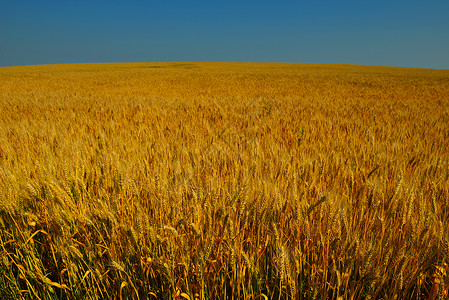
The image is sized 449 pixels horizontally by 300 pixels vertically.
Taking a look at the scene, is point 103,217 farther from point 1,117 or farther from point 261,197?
point 1,117

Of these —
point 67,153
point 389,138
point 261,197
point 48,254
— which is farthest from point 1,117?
point 389,138

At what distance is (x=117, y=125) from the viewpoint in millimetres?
3441

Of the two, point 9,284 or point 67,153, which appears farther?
point 67,153

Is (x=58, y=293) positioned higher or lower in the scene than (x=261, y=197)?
lower

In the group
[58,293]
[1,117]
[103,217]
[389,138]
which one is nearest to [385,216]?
[103,217]

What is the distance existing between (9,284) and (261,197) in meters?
1.10

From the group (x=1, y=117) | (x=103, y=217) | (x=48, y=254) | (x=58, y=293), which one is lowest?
(x=58, y=293)

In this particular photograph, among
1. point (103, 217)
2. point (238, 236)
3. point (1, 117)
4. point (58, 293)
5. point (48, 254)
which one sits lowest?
point (58, 293)

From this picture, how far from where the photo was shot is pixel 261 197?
1.20m

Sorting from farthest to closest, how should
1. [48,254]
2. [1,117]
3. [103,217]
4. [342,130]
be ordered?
[1,117] < [342,130] < [48,254] < [103,217]

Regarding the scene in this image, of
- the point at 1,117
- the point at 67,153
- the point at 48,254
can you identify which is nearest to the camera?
the point at 48,254

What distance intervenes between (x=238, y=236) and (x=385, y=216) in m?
0.72

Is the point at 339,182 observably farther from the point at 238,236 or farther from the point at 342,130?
the point at 342,130

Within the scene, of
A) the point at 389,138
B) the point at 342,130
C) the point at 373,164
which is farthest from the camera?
the point at 342,130
